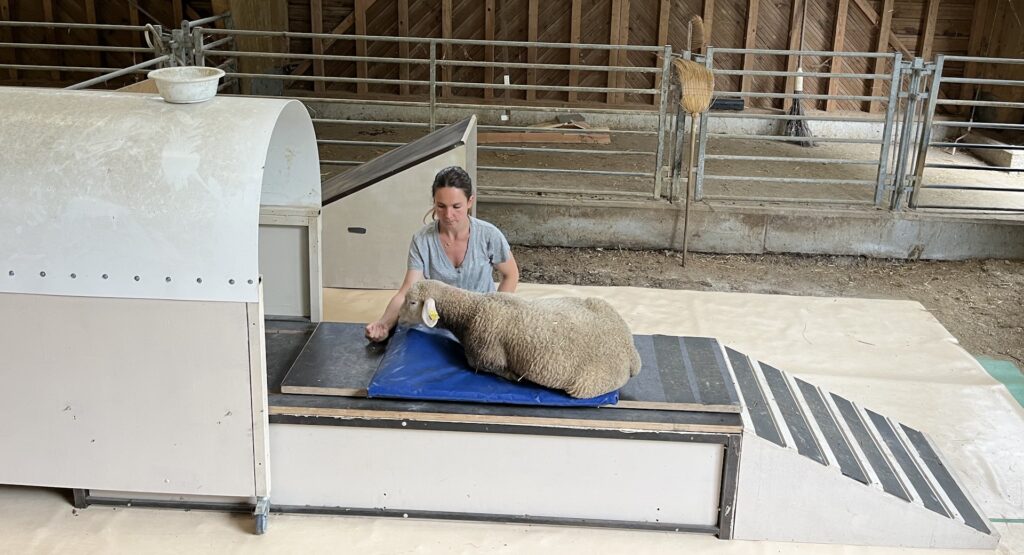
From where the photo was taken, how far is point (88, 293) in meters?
3.11

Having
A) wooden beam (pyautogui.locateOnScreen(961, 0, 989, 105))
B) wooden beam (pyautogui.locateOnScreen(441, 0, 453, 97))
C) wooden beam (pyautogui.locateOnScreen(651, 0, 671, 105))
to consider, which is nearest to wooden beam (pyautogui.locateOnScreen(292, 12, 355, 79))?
wooden beam (pyautogui.locateOnScreen(441, 0, 453, 97))

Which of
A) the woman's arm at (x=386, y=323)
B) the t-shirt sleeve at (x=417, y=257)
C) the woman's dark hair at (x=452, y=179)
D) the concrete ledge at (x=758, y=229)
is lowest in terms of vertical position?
the concrete ledge at (x=758, y=229)

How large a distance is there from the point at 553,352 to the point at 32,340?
1.77 metres

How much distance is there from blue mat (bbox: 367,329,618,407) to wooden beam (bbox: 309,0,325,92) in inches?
290

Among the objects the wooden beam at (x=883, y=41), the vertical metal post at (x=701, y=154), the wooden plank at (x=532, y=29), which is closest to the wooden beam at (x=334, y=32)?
the wooden plank at (x=532, y=29)

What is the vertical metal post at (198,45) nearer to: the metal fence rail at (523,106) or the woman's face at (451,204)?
the metal fence rail at (523,106)

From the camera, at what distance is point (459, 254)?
4.03m

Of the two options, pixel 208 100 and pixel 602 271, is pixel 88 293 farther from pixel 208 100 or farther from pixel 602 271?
pixel 602 271

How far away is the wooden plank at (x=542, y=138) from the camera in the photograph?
8727 millimetres

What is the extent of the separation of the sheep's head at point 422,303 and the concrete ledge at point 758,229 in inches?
147

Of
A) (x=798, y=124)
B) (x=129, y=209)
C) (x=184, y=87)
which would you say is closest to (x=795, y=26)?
(x=798, y=124)

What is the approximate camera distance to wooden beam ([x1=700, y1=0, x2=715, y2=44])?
32.3ft

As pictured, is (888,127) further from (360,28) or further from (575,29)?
(360,28)

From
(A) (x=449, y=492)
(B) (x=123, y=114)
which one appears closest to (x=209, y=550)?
(A) (x=449, y=492)
